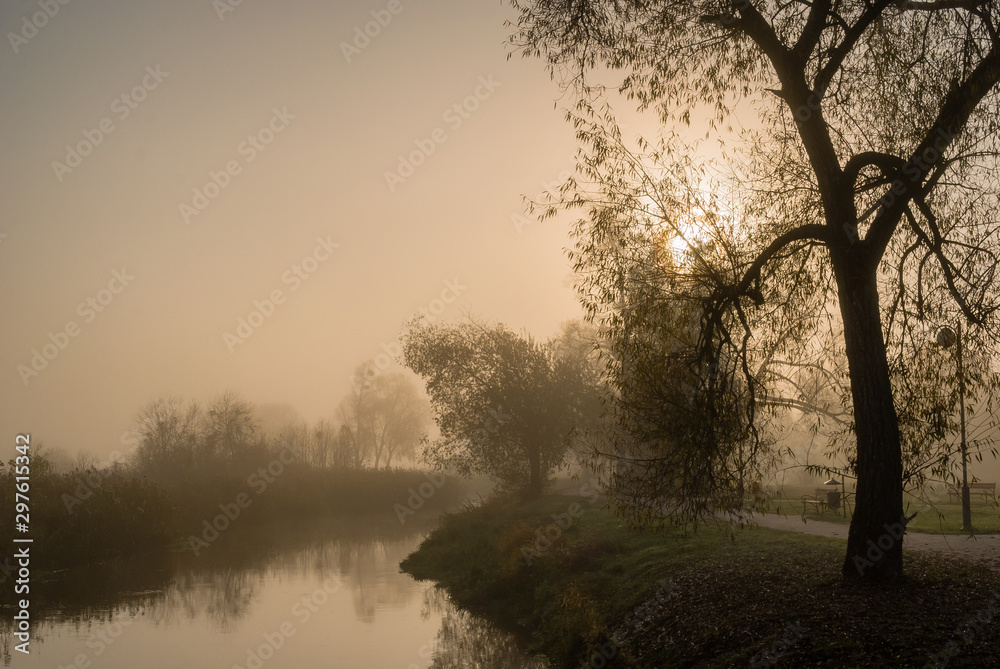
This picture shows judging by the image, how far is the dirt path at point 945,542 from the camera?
15185 mm

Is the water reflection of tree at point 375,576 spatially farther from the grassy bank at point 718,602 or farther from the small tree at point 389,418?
the small tree at point 389,418

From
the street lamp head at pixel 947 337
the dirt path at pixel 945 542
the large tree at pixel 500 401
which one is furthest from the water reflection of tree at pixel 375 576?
the street lamp head at pixel 947 337

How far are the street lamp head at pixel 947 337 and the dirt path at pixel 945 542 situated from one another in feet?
14.5

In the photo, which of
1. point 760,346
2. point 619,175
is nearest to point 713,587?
point 760,346

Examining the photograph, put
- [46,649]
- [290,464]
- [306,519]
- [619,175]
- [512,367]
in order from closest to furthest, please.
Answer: [619,175] < [46,649] < [512,367] < [306,519] < [290,464]

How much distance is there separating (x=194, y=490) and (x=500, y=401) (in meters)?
20.2

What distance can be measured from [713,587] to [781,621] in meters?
3.18

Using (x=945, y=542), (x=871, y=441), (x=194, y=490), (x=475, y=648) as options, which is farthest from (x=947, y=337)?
(x=194, y=490)

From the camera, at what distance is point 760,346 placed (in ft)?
45.1

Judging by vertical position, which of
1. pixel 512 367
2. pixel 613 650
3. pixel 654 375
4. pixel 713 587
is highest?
pixel 512 367

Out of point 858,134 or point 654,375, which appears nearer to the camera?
point 654,375

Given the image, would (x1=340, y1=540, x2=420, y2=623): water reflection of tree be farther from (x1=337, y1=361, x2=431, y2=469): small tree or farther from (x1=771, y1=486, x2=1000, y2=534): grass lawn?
(x1=337, y1=361, x2=431, y2=469): small tree

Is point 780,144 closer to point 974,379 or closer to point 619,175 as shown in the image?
point 619,175

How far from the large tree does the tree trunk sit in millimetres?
28929
